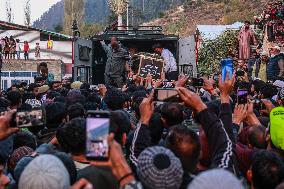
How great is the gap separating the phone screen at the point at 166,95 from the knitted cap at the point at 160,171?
4.04ft

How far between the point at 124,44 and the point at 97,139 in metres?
11.9

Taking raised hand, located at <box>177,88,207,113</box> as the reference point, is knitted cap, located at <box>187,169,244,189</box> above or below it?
below

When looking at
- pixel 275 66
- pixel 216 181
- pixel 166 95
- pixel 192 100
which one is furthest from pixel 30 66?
pixel 216 181

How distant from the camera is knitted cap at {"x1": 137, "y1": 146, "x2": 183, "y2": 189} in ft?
10.4

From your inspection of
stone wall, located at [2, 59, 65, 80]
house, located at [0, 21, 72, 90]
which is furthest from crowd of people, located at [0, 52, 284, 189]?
house, located at [0, 21, 72, 90]

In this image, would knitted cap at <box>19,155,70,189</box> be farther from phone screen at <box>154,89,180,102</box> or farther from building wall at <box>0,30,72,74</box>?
building wall at <box>0,30,72,74</box>

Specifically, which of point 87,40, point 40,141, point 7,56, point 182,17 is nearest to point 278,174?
point 40,141

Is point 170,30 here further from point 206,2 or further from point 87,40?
point 87,40

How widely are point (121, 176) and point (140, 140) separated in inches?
42.3

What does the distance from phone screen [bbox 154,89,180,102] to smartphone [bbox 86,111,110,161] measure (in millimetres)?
1514

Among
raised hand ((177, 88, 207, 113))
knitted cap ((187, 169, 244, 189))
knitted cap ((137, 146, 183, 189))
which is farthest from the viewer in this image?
raised hand ((177, 88, 207, 113))

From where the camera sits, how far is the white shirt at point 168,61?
13495mm

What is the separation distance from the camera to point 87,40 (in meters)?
14.2

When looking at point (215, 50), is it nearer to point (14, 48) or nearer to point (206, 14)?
point (14, 48)
